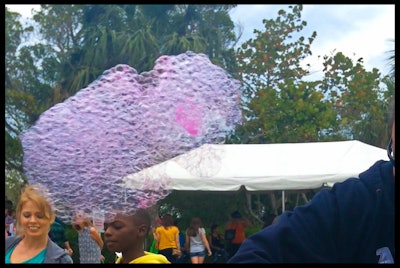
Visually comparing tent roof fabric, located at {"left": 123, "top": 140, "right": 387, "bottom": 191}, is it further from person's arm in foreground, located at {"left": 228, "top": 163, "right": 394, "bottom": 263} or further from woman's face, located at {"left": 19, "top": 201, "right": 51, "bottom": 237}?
person's arm in foreground, located at {"left": 228, "top": 163, "right": 394, "bottom": 263}

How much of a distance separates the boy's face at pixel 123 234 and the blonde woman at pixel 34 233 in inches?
8.3

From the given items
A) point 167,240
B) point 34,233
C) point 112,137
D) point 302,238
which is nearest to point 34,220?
point 34,233

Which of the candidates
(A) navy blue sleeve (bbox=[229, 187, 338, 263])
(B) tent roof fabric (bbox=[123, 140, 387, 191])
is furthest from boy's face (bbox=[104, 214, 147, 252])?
(B) tent roof fabric (bbox=[123, 140, 387, 191])

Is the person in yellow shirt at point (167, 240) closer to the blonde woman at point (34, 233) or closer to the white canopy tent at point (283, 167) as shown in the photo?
the white canopy tent at point (283, 167)

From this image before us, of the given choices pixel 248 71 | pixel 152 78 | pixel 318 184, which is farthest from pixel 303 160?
pixel 248 71

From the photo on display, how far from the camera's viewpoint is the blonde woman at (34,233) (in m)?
3.21

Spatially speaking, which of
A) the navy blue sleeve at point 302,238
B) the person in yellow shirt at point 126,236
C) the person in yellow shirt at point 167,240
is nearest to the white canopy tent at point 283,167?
the person in yellow shirt at point 167,240

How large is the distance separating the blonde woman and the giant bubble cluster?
60mm

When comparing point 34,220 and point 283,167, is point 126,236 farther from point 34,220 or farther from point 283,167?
point 283,167

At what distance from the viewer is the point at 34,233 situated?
324cm

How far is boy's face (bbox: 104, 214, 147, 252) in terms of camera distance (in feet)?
10.6
